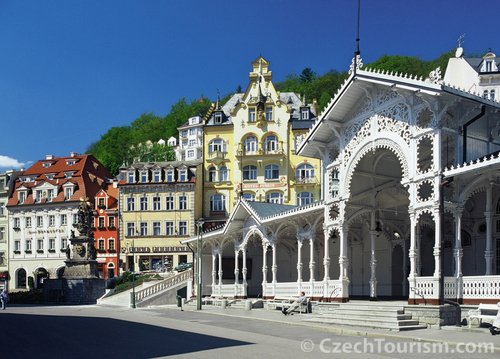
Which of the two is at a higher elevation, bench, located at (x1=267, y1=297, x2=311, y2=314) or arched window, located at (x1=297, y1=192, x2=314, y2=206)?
arched window, located at (x1=297, y1=192, x2=314, y2=206)

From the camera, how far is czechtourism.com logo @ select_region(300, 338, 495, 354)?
51.9 ft

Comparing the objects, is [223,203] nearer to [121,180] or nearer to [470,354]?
[121,180]

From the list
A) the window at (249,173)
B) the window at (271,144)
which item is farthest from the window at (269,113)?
the window at (249,173)

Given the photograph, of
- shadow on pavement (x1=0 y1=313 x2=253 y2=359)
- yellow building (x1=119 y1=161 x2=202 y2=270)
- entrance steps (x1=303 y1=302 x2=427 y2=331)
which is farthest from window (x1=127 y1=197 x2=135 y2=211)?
entrance steps (x1=303 y1=302 x2=427 y2=331)

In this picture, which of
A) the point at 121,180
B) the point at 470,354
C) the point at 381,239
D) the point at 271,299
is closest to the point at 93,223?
the point at 121,180

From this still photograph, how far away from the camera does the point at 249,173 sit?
64625 millimetres

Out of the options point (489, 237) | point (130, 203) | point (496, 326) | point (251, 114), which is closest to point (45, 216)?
point (130, 203)

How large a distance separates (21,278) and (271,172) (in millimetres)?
32488

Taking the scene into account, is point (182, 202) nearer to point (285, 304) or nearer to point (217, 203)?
point (217, 203)

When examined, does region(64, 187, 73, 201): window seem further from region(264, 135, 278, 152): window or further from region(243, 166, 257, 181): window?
region(264, 135, 278, 152): window

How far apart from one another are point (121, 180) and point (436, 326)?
53276 mm

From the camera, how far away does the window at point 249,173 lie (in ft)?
212

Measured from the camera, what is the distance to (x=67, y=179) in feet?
245

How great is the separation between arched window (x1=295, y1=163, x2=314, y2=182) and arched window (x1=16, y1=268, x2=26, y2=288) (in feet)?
112
